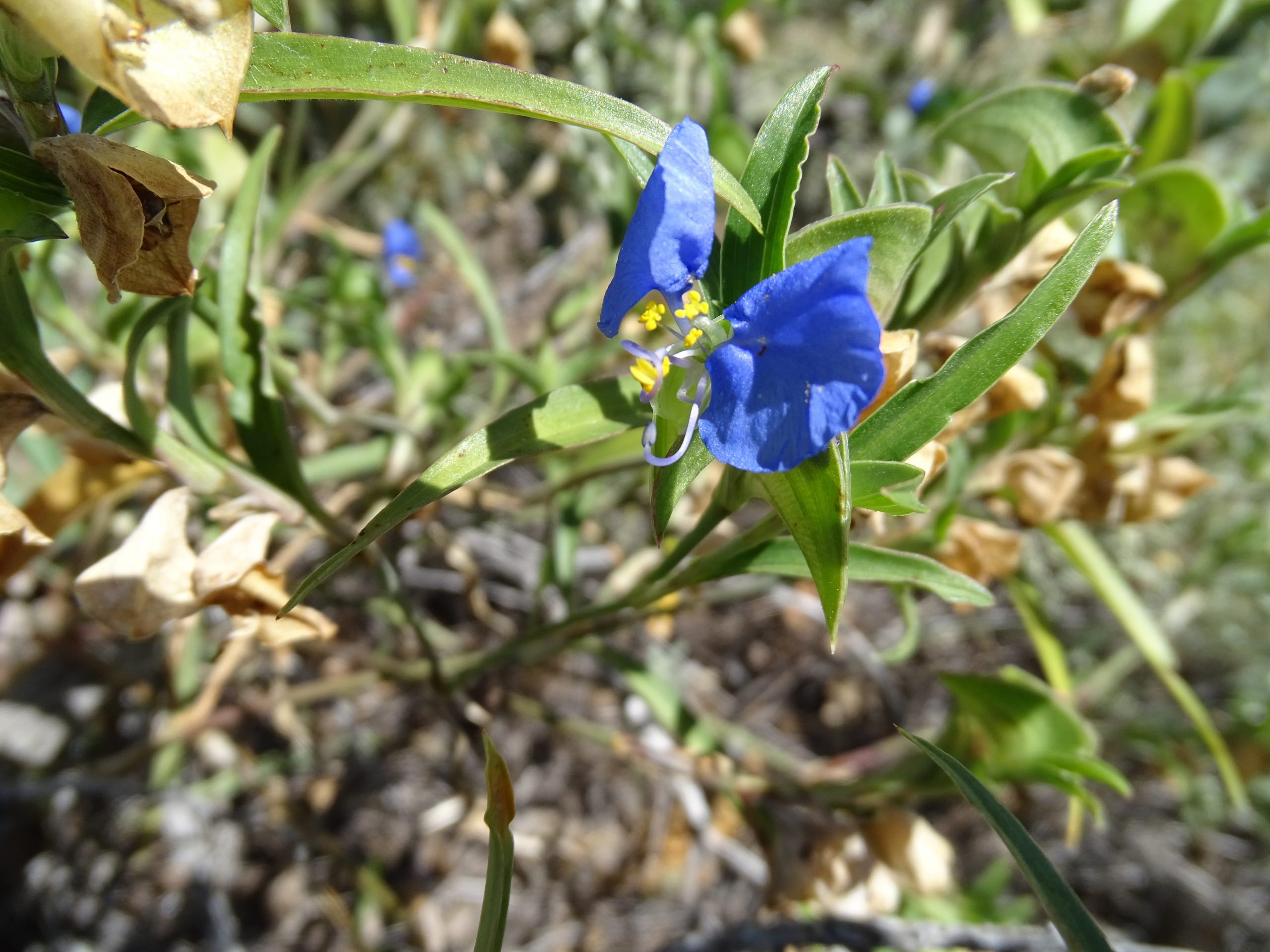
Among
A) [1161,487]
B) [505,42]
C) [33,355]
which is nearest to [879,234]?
[33,355]

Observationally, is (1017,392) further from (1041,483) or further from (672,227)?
(672,227)

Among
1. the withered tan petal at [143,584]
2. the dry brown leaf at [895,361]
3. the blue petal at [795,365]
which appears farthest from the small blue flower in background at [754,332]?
the withered tan petal at [143,584]

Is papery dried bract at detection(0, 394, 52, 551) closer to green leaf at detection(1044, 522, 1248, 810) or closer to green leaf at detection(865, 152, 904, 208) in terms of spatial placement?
green leaf at detection(865, 152, 904, 208)

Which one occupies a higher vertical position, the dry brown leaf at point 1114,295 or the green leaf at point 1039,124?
the green leaf at point 1039,124

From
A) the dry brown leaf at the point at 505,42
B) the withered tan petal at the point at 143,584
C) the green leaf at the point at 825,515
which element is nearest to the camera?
the green leaf at the point at 825,515

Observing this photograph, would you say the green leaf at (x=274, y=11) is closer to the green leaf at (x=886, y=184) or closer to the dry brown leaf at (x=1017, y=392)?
the green leaf at (x=886, y=184)

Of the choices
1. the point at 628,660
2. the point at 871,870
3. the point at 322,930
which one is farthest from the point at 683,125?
the point at 322,930

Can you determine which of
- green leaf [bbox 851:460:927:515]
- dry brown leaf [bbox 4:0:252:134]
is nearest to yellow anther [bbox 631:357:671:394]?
green leaf [bbox 851:460:927:515]
